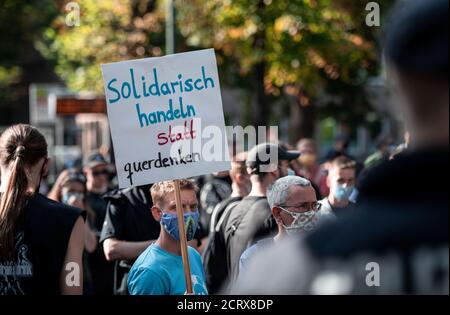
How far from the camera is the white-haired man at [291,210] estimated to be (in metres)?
5.48

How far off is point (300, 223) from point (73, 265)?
133cm

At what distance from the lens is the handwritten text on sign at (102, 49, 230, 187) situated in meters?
5.56

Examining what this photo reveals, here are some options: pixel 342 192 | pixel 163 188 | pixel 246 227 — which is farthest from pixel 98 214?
pixel 163 188

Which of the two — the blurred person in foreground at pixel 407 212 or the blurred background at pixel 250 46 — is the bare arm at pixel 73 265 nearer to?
the blurred person in foreground at pixel 407 212

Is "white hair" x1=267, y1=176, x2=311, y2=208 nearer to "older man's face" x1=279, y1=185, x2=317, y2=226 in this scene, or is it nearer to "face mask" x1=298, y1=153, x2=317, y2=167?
"older man's face" x1=279, y1=185, x2=317, y2=226

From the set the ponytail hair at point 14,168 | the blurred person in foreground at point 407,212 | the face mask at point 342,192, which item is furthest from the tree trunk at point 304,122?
the blurred person in foreground at point 407,212

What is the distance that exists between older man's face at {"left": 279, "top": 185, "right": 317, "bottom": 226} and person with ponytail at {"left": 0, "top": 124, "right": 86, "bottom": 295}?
4.01 ft

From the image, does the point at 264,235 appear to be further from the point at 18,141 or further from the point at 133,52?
the point at 133,52

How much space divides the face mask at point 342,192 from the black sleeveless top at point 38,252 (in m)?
3.57

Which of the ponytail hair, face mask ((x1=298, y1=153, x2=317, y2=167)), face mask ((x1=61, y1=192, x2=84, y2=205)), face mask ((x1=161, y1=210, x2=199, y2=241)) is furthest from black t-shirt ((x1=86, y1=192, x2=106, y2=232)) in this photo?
face mask ((x1=298, y1=153, x2=317, y2=167))

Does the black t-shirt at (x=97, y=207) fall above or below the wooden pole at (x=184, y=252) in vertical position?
above

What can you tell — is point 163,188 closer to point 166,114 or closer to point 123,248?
point 166,114

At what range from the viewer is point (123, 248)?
6.84m

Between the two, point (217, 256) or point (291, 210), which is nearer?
point (291, 210)
